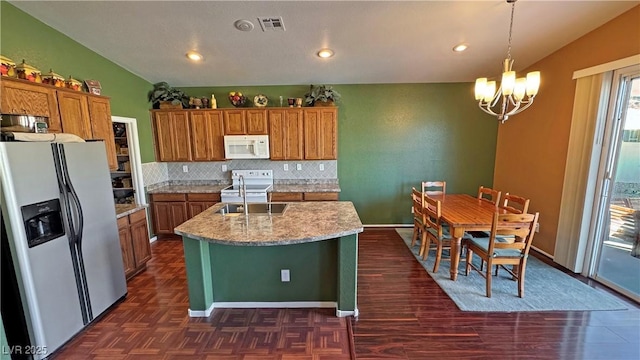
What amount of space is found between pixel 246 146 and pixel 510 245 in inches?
152

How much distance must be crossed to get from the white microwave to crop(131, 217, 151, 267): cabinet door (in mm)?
1650

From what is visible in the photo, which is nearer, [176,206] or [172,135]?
[176,206]

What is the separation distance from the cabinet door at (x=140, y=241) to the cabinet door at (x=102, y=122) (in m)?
0.78

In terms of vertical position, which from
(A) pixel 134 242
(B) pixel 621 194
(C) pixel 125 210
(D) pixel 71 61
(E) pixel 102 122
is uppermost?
(D) pixel 71 61

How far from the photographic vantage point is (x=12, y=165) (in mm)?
1727

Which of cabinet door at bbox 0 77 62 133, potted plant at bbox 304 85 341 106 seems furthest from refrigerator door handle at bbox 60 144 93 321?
potted plant at bbox 304 85 341 106

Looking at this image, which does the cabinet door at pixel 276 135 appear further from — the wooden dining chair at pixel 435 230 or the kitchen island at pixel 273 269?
the wooden dining chair at pixel 435 230

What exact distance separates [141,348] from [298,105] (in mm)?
3657

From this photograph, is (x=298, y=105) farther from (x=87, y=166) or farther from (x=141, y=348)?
(x=141, y=348)

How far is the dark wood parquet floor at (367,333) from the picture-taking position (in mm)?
1988

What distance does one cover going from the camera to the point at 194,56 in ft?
11.4

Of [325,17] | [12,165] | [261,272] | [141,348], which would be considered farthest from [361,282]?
[12,165]

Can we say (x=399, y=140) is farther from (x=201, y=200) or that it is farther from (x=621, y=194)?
(x=201, y=200)

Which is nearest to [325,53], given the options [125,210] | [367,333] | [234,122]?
[234,122]
